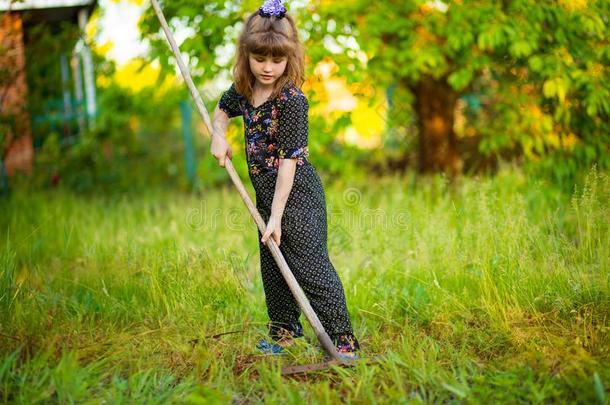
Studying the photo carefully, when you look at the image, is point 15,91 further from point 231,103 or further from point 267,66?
point 267,66

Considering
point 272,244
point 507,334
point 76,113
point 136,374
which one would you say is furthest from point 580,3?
point 76,113

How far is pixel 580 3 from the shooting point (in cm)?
424

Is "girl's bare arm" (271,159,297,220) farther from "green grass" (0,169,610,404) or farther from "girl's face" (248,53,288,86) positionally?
"green grass" (0,169,610,404)

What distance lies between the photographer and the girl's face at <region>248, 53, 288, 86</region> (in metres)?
2.44

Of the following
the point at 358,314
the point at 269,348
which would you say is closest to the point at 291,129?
the point at 269,348

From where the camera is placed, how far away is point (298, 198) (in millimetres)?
2586

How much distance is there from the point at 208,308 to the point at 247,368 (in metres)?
0.53

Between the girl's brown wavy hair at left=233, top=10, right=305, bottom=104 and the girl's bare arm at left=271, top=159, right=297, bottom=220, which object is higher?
the girl's brown wavy hair at left=233, top=10, right=305, bottom=104

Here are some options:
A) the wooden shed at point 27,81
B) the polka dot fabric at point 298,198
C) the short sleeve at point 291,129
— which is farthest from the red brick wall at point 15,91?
the short sleeve at point 291,129

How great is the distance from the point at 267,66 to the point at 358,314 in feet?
4.58

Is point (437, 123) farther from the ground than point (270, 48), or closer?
closer

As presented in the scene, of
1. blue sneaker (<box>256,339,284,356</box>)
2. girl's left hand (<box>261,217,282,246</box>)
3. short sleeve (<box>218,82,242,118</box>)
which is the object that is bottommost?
blue sneaker (<box>256,339,284,356</box>)

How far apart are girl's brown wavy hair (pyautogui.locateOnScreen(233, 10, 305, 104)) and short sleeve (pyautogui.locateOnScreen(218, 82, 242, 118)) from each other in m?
0.08

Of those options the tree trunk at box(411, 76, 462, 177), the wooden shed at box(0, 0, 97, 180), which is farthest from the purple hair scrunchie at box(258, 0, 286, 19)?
the tree trunk at box(411, 76, 462, 177)
